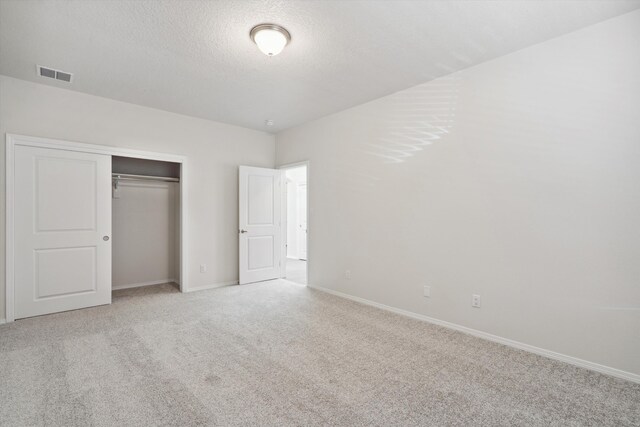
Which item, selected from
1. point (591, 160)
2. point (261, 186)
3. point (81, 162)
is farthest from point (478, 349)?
point (81, 162)

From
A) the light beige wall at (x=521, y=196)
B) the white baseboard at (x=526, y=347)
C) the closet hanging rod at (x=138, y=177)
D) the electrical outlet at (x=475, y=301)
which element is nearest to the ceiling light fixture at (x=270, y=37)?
the light beige wall at (x=521, y=196)

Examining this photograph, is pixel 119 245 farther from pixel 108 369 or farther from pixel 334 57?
pixel 334 57

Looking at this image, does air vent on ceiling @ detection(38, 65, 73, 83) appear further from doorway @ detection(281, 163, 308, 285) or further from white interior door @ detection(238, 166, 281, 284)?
doorway @ detection(281, 163, 308, 285)

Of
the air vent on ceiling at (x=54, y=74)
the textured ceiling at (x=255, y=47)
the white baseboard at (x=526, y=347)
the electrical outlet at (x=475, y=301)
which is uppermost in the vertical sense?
the textured ceiling at (x=255, y=47)

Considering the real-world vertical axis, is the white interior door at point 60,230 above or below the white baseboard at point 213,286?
above

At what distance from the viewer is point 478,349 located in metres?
2.76

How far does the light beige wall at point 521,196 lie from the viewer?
2324 millimetres

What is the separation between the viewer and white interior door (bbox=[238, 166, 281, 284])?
512 centimetres

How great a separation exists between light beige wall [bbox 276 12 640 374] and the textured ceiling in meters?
0.32

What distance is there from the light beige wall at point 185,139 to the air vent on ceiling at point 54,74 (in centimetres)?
37

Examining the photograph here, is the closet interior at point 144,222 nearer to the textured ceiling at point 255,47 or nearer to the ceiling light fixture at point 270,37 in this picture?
the textured ceiling at point 255,47

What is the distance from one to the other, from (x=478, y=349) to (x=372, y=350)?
97 centimetres

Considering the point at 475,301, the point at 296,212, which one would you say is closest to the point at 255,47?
the point at 475,301

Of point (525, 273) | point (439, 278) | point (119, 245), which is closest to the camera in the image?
point (525, 273)
